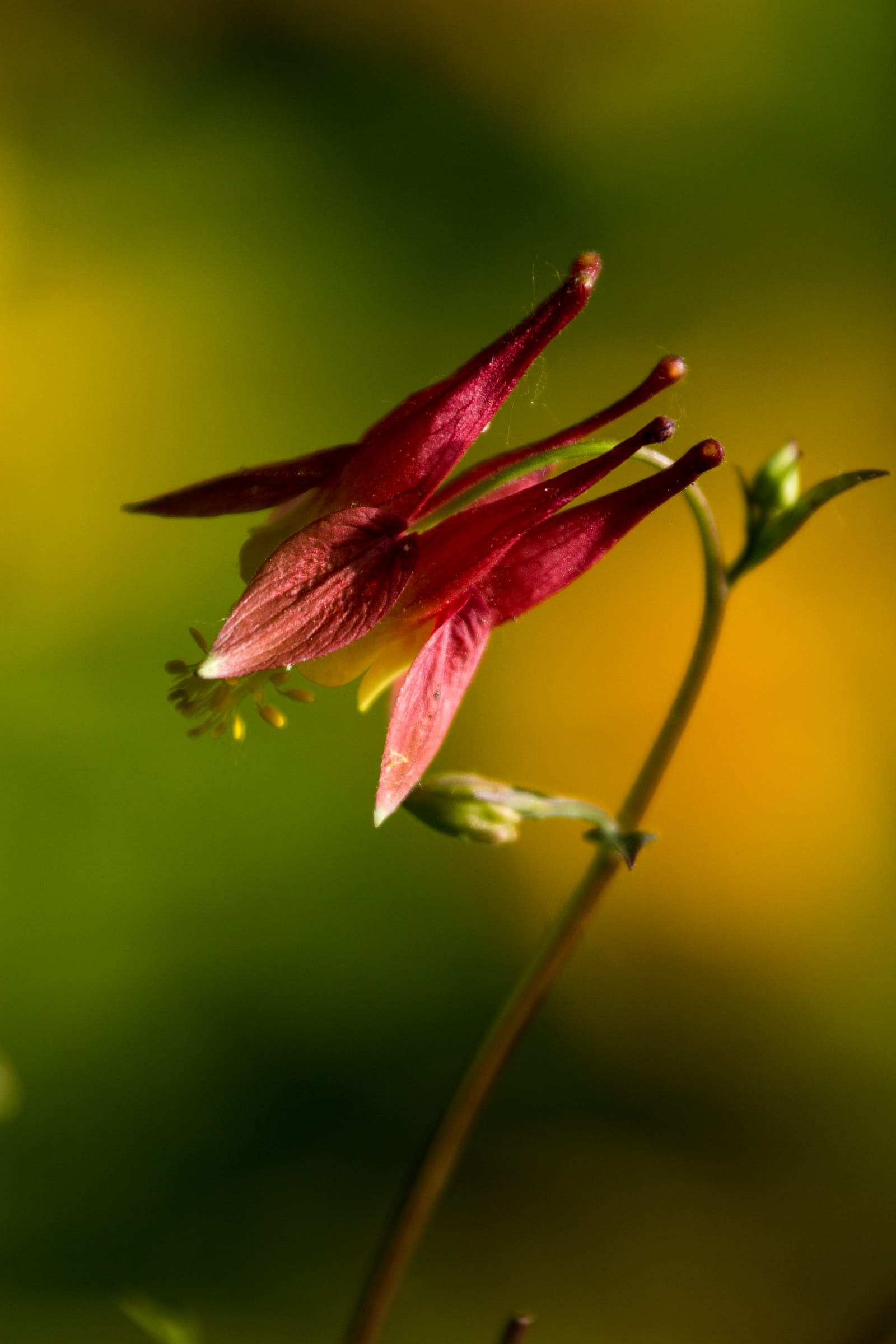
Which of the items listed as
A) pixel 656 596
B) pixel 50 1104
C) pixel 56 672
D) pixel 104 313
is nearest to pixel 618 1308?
pixel 50 1104

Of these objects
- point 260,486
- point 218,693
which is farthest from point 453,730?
point 260,486

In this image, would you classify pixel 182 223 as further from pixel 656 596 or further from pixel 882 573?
pixel 882 573

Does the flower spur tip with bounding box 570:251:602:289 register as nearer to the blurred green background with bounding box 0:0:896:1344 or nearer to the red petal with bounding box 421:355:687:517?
the red petal with bounding box 421:355:687:517

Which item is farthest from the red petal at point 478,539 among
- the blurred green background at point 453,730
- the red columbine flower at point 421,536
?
the blurred green background at point 453,730

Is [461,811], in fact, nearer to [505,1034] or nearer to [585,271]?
[505,1034]

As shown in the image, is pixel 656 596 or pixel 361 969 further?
pixel 656 596

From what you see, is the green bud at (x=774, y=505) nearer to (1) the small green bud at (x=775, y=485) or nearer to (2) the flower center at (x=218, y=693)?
(1) the small green bud at (x=775, y=485)

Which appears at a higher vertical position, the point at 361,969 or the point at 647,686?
the point at 647,686

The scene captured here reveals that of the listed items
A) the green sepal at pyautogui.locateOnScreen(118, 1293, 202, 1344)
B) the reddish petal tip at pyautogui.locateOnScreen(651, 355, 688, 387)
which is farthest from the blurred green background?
the reddish petal tip at pyautogui.locateOnScreen(651, 355, 688, 387)
